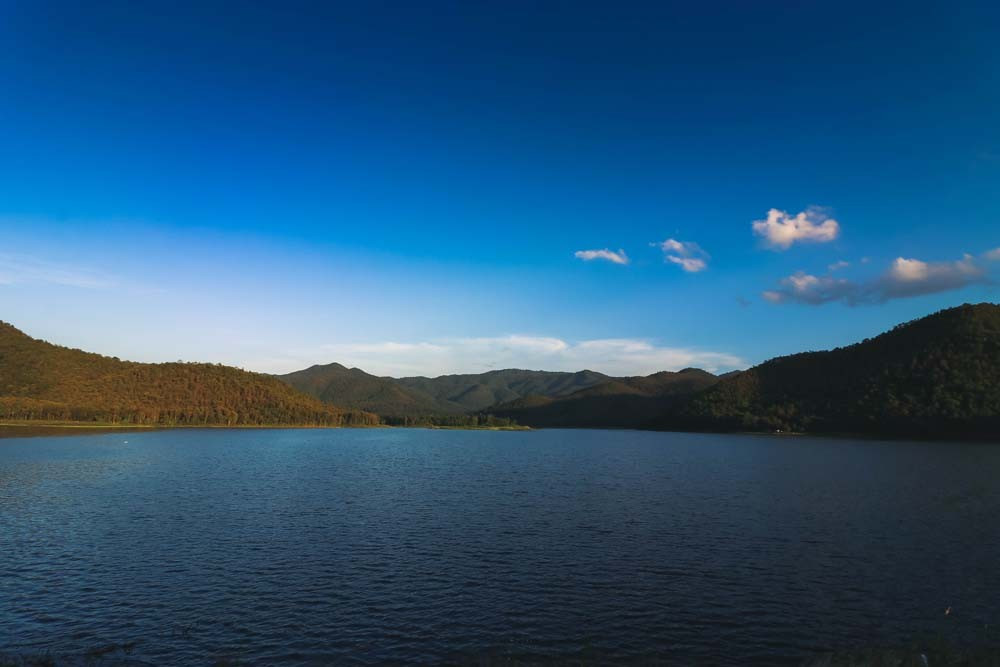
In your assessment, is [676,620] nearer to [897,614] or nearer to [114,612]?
[897,614]

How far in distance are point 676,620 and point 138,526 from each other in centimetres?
5126

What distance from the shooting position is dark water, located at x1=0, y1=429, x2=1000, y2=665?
3006 centimetres

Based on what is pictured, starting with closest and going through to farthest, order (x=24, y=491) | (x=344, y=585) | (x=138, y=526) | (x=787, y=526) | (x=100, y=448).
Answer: (x=344, y=585)
(x=138, y=526)
(x=787, y=526)
(x=24, y=491)
(x=100, y=448)

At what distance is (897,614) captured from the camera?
34000mm

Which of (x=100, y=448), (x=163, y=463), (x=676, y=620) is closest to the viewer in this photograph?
(x=676, y=620)

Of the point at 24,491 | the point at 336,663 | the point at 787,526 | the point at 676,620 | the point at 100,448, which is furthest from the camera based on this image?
the point at 100,448

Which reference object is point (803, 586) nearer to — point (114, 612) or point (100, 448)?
point (114, 612)

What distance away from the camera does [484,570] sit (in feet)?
140

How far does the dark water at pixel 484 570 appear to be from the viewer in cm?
3006

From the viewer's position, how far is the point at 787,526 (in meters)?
59.6

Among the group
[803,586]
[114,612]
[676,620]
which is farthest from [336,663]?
[803,586]

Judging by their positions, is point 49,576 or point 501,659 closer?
point 501,659

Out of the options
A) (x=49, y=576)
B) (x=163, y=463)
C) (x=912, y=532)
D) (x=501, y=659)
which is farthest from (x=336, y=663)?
(x=163, y=463)

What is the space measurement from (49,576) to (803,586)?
52347 mm
